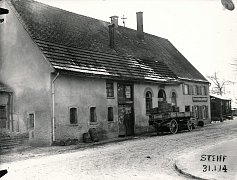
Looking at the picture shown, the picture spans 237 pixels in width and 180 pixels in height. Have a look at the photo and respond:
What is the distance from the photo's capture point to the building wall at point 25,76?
18056 millimetres

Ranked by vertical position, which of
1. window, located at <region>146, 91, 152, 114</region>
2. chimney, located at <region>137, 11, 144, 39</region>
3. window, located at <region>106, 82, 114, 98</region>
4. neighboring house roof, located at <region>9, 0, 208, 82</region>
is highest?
chimney, located at <region>137, 11, 144, 39</region>

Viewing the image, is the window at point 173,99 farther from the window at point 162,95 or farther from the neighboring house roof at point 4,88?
the neighboring house roof at point 4,88

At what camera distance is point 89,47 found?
22.6m

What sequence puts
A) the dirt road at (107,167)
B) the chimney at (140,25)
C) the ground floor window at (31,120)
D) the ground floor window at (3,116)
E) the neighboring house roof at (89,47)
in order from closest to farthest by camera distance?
the dirt road at (107,167) < the ground floor window at (31,120) < the ground floor window at (3,116) < the neighboring house roof at (89,47) < the chimney at (140,25)

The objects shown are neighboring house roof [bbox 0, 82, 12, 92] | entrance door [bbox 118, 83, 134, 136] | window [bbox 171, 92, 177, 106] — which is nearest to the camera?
neighboring house roof [bbox 0, 82, 12, 92]

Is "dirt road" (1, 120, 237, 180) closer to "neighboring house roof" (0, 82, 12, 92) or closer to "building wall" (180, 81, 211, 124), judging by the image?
"neighboring house roof" (0, 82, 12, 92)

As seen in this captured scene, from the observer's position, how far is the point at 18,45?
19250 millimetres

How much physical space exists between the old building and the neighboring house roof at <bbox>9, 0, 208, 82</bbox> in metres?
0.08

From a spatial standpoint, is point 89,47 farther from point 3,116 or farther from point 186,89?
point 186,89

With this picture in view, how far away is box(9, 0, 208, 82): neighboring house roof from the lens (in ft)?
63.2

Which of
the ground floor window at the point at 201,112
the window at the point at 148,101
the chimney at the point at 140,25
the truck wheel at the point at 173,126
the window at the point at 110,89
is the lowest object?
the truck wheel at the point at 173,126

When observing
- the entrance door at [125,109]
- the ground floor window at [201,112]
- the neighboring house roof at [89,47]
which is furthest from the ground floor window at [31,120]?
the ground floor window at [201,112]

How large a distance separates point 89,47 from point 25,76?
5.62 m

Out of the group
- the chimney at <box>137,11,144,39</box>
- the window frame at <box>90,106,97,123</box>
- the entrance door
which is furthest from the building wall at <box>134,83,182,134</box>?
the chimney at <box>137,11,144,39</box>
